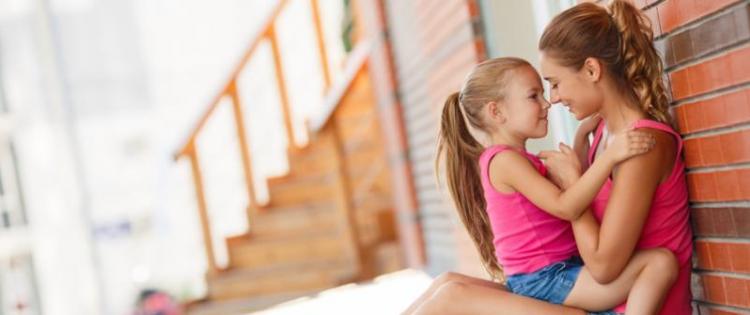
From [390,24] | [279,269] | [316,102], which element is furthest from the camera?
[316,102]

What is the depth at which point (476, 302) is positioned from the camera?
240 centimetres

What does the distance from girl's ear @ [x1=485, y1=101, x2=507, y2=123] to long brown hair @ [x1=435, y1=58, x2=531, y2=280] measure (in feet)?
0.04

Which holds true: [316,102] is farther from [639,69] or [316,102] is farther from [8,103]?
[639,69]

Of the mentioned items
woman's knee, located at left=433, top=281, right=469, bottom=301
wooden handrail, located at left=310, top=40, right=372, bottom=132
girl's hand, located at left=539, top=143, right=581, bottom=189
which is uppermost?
wooden handrail, located at left=310, top=40, right=372, bottom=132

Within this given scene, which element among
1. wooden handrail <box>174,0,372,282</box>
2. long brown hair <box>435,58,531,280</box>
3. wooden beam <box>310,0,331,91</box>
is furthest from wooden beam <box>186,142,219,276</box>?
long brown hair <box>435,58,531,280</box>

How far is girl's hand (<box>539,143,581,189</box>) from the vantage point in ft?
7.57

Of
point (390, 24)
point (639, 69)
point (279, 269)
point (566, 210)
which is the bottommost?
point (279, 269)

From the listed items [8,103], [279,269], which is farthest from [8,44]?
[279,269]

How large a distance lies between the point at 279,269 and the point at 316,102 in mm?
1968

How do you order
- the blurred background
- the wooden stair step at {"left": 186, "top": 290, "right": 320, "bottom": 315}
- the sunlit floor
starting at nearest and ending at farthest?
the sunlit floor
the blurred background
the wooden stair step at {"left": 186, "top": 290, "right": 320, "bottom": 315}

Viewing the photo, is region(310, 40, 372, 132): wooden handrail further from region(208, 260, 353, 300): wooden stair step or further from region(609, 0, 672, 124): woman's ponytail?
region(609, 0, 672, 124): woman's ponytail

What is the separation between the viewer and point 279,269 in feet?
28.1

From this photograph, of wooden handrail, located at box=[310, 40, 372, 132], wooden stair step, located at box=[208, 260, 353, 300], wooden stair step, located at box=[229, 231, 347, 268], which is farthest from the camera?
wooden stair step, located at box=[229, 231, 347, 268]

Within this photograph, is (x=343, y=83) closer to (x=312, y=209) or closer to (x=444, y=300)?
(x=312, y=209)
